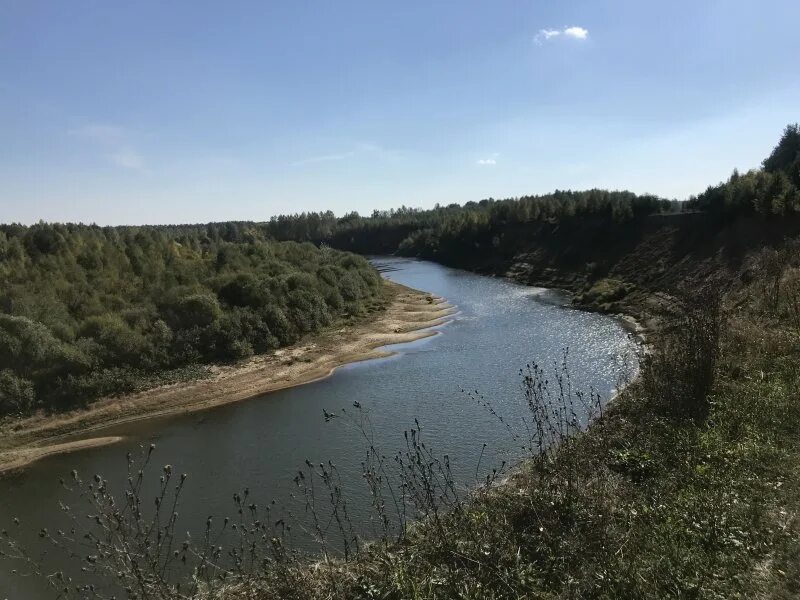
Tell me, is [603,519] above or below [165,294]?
below

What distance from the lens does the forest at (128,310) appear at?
25094mm

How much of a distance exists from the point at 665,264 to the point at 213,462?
42988 mm

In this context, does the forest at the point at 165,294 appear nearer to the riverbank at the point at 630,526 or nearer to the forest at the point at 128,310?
the forest at the point at 128,310

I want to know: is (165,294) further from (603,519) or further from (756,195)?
(756,195)

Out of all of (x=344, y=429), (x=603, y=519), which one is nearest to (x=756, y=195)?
(x=344, y=429)

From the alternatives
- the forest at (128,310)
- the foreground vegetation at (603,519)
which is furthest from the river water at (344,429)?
the forest at (128,310)

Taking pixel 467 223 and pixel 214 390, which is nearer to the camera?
pixel 214 390

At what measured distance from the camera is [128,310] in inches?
1201

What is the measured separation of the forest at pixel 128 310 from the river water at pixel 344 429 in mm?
5221

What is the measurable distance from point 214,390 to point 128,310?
8194mm

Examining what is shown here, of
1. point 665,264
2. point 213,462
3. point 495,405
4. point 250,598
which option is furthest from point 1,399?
point 665,264

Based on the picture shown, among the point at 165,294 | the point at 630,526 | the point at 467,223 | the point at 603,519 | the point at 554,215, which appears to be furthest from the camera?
the point at 467,223

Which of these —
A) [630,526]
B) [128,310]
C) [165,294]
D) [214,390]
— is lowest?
[214,390]

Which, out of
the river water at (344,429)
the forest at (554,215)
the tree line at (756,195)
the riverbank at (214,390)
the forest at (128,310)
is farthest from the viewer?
the forest at (554,215)
